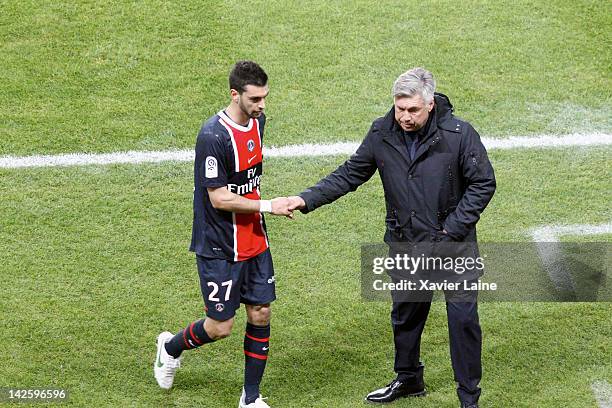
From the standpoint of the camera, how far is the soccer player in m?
7.14

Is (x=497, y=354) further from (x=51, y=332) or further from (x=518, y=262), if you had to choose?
(x=51, y=332)

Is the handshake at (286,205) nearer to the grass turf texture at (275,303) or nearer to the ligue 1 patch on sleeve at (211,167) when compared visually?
the ligue 1 patch on sleeve at (211,167)

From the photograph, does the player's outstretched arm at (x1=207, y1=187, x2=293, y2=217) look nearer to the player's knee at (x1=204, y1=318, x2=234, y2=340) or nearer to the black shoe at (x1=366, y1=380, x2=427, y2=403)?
the player's knee at (x1=204, y1=318, x2=234, y2=340)

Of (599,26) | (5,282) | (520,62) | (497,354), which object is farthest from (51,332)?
(599,26)

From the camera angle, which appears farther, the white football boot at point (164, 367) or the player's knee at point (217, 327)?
the white football boot at point (164, 367)

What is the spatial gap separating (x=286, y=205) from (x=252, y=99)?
0.81m

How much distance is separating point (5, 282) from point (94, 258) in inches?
28.8

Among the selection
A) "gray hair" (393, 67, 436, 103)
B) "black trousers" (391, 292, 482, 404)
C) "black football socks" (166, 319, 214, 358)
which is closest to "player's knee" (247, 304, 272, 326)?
"black football socks" (166, 319, 214, 358)

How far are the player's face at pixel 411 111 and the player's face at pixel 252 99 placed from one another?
0.84m

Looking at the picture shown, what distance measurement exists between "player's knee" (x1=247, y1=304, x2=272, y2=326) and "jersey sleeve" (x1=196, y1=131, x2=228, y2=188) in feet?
3.07

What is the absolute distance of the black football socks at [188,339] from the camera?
303 inches

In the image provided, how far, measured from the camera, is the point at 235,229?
7371mm

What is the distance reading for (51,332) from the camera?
8.44 m

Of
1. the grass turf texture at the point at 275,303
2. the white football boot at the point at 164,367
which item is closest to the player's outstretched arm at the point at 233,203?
the white football boot at the point at 164,367
